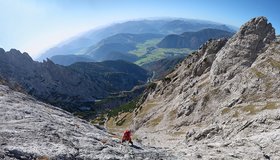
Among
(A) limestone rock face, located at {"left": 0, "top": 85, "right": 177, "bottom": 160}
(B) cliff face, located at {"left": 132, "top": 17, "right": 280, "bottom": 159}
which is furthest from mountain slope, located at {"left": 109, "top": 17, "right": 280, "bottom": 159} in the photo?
(A) limestone rock face, located at {"left": 0, "top": 85, "right": 177, "bottom": 160}

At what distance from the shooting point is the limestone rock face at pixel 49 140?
99.6 ft

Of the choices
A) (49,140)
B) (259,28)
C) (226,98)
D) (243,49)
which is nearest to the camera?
(49,140)

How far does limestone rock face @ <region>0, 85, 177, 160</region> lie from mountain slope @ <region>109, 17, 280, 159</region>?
3231cm

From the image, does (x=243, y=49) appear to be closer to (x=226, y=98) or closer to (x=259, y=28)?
(x=259, y=28)

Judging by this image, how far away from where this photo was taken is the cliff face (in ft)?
271

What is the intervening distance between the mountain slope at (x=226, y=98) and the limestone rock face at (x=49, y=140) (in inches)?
1272

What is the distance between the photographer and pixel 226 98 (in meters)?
114

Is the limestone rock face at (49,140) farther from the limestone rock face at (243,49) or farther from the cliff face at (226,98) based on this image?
the limestone rock face at (243,49)

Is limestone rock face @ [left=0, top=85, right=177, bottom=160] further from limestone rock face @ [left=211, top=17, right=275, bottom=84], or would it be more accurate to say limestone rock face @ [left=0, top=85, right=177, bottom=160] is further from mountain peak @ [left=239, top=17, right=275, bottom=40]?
mountain peak @ [left=239, top=17, right=275, bottom=40]

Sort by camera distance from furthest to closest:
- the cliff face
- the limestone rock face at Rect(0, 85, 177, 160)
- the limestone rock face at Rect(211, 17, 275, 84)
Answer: the limestone rock face at Rect(211, 17, 275, 84) → the cliff face → the limestone rock face at Rect(0, 85, 177, 160)

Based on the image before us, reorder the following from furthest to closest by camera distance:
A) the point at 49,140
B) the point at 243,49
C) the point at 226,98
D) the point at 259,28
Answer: the point at 259,28 → the point at 243,49 → the point at 226,98 → the point at 49,140

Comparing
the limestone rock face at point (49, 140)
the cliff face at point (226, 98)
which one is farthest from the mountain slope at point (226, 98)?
the limestone rock face at point (49, 140)

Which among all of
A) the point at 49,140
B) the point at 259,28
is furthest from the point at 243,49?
the point at 49,140

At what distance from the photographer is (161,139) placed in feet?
375
